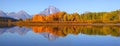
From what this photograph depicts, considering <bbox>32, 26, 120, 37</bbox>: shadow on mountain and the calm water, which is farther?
<bbox>32, 26, 120, 37</bbox>: shadow on mountain

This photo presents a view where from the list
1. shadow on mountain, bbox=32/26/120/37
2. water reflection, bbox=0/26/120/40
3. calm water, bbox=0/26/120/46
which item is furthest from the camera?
shadow on mountain, bbox=32/26/120/37

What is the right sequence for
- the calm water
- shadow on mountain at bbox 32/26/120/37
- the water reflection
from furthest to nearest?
1. shadow on mountain at bbox 32/26/120/37
2. the water reflection
3. the calm water

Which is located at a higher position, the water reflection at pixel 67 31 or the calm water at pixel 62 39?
the calm water at pixel 62 39

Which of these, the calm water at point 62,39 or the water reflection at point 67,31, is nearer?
the calm water at point 62,39

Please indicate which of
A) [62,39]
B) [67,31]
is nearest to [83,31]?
[67,31]

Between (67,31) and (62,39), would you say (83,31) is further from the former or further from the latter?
(62,39)

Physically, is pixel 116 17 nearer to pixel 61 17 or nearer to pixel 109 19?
pixel 109 19

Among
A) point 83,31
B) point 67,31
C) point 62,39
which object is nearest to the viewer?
point 62,39

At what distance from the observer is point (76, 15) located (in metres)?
65.0

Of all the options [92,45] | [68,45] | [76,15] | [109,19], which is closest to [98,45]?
[92,45]

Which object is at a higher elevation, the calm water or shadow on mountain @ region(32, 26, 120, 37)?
the calm water

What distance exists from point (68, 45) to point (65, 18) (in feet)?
174

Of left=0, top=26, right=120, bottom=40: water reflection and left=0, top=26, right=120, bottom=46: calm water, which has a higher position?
left=0, top=26, right=120, bottom=46: calm water

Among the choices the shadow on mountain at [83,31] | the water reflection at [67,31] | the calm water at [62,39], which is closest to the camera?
the calm water at [62,39]
